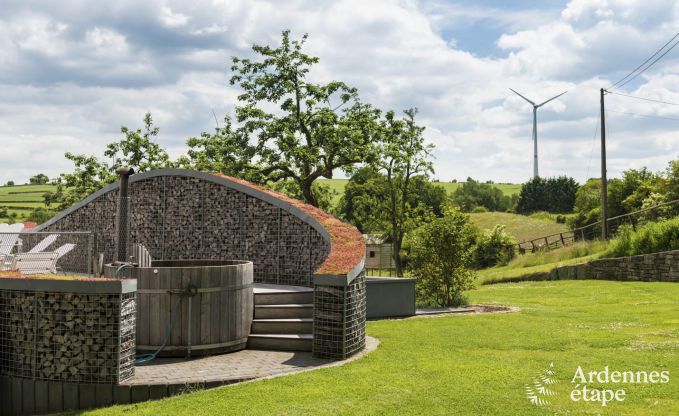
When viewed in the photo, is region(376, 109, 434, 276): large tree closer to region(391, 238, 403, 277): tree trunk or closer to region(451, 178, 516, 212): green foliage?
region(391, 238, 403, 277): tree trunk

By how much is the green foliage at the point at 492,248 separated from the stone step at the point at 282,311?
115 ft

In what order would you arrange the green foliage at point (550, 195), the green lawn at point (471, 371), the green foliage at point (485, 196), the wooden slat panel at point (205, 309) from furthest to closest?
the green foliage at point (485, 196), the green foliage at point (550, 195), the wooden slat panel at point (205, 309), the green lawn at point (471, 371)

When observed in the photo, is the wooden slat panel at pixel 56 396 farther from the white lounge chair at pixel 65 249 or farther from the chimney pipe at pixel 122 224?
the white lounge chair at pixel 65 249

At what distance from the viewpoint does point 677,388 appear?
707 centimetres

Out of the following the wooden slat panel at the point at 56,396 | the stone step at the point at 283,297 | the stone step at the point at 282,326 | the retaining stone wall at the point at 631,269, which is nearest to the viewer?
the wooden slat panel at the point at 56,396

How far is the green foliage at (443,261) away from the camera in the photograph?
16672mm

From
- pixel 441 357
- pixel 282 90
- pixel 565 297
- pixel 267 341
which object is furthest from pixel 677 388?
pixel 282 90

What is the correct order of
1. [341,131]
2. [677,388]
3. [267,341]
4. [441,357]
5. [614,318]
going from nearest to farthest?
[677,388] → [441,357] → [267,341] → [614,318] → [341,131]

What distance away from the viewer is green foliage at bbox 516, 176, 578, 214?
94812 millimetres

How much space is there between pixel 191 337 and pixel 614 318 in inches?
365

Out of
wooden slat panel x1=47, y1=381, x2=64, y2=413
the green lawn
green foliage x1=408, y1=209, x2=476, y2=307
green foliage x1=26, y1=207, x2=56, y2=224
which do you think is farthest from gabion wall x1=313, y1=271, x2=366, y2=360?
green foliage x1=26, y1=207, x2=56, y2=224

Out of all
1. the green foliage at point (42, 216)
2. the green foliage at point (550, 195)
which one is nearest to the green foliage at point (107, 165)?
the green foliage at point (42, 216)

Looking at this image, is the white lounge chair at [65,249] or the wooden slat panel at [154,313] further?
the white lounge chair at [65,249]

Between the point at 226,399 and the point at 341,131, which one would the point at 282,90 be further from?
the point at 226,399
